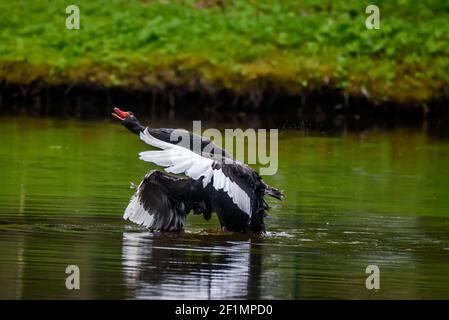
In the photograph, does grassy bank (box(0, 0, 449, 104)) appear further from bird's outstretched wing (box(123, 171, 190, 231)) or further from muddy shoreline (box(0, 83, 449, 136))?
bird's outstretched wing (box(123, 171, 190, 231))

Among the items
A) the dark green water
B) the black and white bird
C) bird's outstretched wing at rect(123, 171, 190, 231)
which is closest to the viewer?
the dark green water

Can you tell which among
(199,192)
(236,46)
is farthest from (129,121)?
(236,46)

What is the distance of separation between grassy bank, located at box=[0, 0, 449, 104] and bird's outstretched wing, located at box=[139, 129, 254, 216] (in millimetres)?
12794

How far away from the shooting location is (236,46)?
25719 millimetres

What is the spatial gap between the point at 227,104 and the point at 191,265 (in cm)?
1441

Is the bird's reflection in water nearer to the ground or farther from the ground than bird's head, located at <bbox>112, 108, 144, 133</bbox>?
nearer to the ground

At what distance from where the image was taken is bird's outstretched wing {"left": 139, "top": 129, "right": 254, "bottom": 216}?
11094mm

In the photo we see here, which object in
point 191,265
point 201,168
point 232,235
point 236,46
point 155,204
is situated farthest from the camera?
point 236,46

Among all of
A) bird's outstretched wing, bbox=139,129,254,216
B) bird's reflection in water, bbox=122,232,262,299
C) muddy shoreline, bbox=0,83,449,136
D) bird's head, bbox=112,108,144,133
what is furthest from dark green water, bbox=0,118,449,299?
muddy shoreline, bbox=0,83,449,136

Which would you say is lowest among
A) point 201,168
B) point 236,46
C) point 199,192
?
point 199,192

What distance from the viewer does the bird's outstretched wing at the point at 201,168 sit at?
1109cm

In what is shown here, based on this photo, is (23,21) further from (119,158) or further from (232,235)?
(232,235)

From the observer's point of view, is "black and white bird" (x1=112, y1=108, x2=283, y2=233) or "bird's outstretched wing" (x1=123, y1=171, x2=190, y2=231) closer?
"black and white bird" (x1=112, y1=108, x2=283, y2=233)

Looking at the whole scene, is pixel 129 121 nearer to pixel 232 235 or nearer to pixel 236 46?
pixel 232 235
